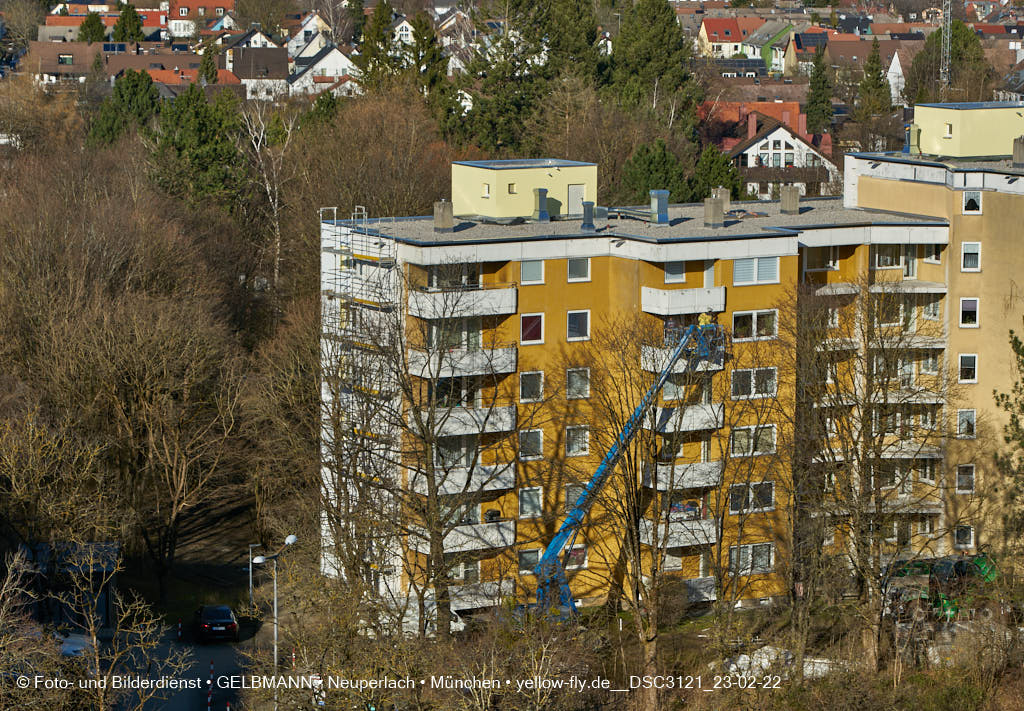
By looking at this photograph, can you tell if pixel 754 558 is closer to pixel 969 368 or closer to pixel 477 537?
pixel 477 537

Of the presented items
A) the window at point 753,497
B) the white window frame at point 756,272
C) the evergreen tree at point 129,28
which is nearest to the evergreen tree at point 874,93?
the evergreen tree at point 129,28

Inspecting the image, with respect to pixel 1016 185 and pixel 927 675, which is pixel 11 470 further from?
pixel 1016 185

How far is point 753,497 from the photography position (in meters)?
44.0

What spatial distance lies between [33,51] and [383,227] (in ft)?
371

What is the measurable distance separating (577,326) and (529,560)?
19.9 feet

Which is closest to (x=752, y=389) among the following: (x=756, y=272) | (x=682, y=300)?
(x=756, y=272)

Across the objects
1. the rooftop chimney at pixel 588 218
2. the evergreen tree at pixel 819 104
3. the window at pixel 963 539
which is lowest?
the window at pixel 963 539

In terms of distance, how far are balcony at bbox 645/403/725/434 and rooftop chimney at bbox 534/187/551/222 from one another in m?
6.86

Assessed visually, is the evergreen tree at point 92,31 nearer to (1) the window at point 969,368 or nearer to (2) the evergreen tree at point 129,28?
(2) the evergreen tree at point 129,28

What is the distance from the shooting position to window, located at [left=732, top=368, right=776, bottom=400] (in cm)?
4322

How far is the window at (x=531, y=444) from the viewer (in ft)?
142

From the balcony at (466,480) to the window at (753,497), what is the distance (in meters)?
5.65

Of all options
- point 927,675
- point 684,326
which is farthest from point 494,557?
point 927,675

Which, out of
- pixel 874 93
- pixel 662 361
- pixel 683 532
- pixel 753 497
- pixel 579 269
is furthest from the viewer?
pixel 874 93
